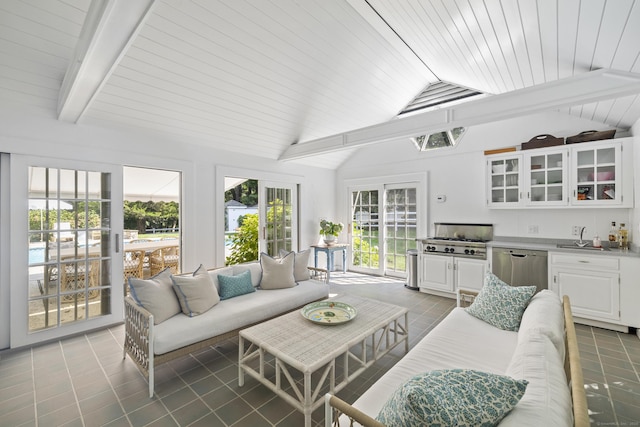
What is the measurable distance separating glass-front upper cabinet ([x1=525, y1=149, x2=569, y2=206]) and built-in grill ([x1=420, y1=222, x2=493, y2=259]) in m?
0.83

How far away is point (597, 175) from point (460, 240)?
1796mm

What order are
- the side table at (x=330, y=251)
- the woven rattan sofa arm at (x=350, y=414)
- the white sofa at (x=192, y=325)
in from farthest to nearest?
1. the side table at (x=330, y=251)
2. the white sofa at (x=192, y=325)
3. the woven rattan sofa arm at (x=350, y=414)

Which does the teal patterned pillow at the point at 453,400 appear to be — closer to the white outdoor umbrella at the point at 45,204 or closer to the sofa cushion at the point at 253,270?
the sofa cushion at the point at 253,270

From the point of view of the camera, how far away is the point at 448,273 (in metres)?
4.42

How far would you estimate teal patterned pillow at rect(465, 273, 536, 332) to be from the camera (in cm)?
223

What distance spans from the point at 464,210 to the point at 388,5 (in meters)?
3.43

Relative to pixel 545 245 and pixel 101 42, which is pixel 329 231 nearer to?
pixel 545 245

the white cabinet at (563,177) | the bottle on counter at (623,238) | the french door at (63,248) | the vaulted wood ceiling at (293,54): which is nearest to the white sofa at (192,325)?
the french door at (63,248)

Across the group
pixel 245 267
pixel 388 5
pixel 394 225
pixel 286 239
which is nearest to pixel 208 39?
pixel 388 5

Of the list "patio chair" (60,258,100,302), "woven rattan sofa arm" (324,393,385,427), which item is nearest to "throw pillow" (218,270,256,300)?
"patio chair" (60,258,100,302)

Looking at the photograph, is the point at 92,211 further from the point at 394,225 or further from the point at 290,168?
the point at 394,225

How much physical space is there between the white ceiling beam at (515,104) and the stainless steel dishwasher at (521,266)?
1973 millimetres

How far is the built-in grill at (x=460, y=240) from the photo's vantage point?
4188 millimetres

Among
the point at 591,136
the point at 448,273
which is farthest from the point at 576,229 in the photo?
the point at 448,273
